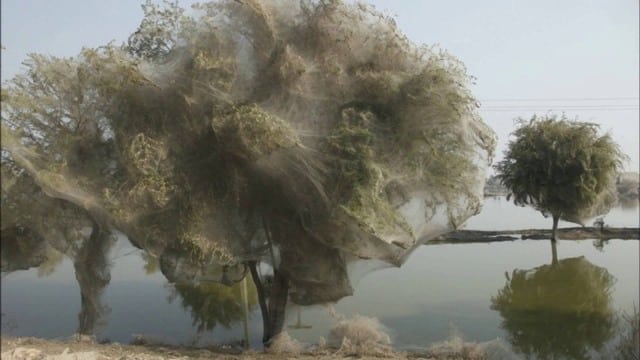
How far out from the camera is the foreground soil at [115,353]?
7.63 metres

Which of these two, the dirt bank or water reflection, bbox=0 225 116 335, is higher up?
the dirt bank

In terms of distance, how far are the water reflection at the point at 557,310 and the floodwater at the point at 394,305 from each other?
0.03 metres

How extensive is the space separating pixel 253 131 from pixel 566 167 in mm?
25545

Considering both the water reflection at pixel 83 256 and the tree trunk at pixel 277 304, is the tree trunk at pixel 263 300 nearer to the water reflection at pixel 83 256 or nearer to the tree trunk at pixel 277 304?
the tree trunk at pixel 277 304

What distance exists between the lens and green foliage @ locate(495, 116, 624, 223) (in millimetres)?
29734

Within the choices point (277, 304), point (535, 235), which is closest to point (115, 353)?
point (277, 304)

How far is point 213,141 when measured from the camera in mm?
9562

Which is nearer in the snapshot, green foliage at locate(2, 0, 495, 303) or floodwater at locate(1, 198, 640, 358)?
green foliage at locate(2, 0, 495, 303)

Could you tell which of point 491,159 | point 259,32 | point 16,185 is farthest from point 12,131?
point 491,159

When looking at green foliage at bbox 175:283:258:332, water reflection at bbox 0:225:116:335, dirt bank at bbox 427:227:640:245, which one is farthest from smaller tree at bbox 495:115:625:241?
water reflection at bbox 0:225:116:335

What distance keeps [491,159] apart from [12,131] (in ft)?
25.8

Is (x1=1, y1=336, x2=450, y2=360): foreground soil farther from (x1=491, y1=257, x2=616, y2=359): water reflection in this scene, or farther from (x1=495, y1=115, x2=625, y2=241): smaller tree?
(x1=495, y1=115, x2=625, y2=241): smaller tree

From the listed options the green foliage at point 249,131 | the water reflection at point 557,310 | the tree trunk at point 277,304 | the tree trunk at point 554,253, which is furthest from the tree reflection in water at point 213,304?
the tree trunk at point 554,253

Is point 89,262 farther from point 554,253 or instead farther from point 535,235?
point 535,235
